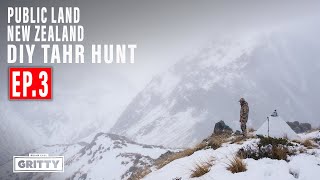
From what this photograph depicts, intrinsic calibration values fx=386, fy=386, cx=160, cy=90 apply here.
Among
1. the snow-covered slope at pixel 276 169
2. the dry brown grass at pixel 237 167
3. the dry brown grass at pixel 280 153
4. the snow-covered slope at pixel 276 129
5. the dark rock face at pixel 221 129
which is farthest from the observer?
the dark rock face at pixel 221 129

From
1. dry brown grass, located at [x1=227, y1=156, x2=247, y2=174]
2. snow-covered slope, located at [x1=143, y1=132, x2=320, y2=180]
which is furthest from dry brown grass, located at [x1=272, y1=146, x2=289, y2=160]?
dry brown grass, located at [x1=227, y1=156, x2=247, y2=174]

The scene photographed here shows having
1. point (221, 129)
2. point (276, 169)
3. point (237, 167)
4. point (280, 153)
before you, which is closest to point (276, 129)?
point (280, 153)

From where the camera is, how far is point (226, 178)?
979 cm

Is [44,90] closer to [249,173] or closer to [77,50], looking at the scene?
[77,50]

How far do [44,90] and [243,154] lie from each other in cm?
2234

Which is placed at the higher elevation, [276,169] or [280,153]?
[280,153]

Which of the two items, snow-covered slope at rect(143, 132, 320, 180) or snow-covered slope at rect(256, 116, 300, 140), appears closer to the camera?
snow-covered slope at rect(143, 132, 320, 180)

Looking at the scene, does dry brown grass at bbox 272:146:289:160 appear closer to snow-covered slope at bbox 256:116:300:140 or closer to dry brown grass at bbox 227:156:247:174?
dry brown grass at bbox 227:156:247:174

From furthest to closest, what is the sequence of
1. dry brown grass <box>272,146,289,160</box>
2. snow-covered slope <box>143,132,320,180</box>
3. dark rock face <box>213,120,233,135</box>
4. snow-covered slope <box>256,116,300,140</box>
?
dark rock face <box>213,120,233,135</box>
snow-covered slope <box>256,116,300,140</box>
dry brown grass <box>272,146,289,160</box>
snow-covered slope <box>143,132,320,180</box>

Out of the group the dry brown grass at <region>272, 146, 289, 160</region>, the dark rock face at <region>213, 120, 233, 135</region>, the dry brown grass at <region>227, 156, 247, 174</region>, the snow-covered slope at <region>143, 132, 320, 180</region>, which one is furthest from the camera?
the dark rock face at <region>213, 120, 233, 135</region>

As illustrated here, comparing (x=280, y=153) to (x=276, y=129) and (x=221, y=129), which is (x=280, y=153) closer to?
(x=276, y=129)

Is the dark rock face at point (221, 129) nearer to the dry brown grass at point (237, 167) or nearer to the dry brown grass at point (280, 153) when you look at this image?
the dry brown grass at point (280, 153)

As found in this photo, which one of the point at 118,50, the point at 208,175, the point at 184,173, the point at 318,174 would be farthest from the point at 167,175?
the point at 118,50

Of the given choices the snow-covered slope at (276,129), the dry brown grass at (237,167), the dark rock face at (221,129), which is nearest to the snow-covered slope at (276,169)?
the dry brown grass at (237,167)
